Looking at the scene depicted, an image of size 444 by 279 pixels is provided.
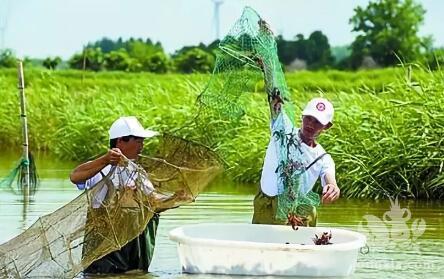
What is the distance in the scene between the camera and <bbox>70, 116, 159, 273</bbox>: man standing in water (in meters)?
8.64

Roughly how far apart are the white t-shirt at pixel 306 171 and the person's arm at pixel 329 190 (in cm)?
4

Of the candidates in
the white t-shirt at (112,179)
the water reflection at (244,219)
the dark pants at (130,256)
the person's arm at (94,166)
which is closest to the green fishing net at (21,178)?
the water reflection at (244,219)

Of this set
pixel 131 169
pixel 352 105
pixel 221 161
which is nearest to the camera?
pixel 131 169

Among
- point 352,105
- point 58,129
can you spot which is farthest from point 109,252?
point 58,129

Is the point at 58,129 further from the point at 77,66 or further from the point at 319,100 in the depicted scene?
the point at 77,66

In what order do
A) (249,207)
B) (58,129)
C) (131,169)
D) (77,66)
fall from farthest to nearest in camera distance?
(77,66), (58,129), (249,207), (131,169)

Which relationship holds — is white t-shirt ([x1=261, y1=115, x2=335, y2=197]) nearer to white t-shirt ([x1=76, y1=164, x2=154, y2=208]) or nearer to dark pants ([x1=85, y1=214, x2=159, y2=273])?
dark pants ([x1=85, y1=214, x2=159, y2=273])

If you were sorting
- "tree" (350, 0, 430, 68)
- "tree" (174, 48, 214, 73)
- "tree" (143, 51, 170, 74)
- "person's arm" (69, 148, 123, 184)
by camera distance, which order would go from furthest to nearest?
"tree" (350, 0, 430, 68) → "tree" (143, 51, 170, 74) → "tree" (174, 48, 214, 73) → "person's arm" (69, 148, 123, 184)

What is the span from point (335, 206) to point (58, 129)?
38.6 ft

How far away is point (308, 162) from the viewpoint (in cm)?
910

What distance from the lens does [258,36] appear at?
958 cm

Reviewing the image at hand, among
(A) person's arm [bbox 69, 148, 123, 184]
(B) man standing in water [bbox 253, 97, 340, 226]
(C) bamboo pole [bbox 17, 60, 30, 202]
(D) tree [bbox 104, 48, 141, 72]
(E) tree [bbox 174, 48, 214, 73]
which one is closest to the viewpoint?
(A) person's arm [bbox 69, 148, 123, 184]
